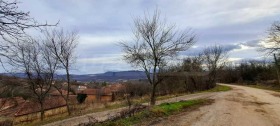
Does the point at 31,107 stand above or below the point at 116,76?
below

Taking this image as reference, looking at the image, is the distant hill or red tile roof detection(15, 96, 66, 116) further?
red tile roof detection(15, 96, 66, 116)

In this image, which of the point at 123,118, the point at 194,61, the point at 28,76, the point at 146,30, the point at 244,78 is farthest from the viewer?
the point at 244,78

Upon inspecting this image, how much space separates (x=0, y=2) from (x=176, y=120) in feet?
33.5

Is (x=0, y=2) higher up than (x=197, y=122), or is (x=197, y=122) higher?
(x=0, y=2)

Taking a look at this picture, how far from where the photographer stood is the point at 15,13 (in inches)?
202

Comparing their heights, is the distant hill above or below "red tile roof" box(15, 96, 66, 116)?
above

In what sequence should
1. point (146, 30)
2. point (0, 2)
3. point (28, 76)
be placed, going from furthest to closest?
point (28, 76), point (146, 30), point (0, 2)

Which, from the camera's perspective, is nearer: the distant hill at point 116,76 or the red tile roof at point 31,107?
the distant hill at point 116,76

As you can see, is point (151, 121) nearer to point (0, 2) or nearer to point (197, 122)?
point (197, 122)

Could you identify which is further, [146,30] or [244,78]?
[244,78]

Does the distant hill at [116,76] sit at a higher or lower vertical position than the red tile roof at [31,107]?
higher

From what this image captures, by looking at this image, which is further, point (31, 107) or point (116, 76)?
point (116, 76)

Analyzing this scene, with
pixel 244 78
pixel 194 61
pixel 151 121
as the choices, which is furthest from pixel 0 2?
pixel 244 78

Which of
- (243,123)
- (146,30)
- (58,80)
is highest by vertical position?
(146,30)
